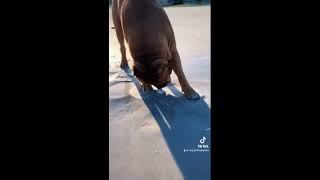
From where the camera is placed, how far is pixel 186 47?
2.22 meters

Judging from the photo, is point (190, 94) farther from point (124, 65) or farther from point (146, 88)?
point (124, 65)

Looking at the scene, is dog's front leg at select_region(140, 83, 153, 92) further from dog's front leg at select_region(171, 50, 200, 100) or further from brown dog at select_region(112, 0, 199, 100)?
dog's front leg at select_region(171, 50, 200, 100)

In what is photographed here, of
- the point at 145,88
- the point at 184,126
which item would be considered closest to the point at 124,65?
the point at 145,88

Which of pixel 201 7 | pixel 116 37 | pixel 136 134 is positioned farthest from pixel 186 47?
pixel 136 134

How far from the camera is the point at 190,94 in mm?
2244

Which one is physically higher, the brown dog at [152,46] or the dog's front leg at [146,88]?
the brown dog at [152,46]

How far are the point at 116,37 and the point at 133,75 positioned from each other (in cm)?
23

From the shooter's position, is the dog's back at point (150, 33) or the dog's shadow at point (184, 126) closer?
the dog's shadow at point (184, 126)

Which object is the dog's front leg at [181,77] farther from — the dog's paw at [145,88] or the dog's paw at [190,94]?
the dog's paw at [145,88]

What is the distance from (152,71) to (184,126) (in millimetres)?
325

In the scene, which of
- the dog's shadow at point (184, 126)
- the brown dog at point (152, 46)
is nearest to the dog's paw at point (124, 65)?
the brown dog at point (152, 46)

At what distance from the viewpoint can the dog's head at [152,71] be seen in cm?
219
